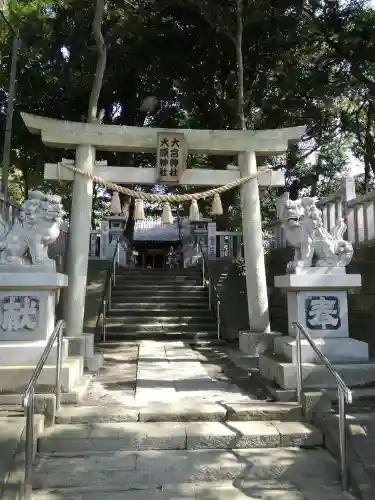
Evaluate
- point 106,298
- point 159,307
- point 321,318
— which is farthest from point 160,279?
point 321,318

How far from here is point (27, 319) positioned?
541cm

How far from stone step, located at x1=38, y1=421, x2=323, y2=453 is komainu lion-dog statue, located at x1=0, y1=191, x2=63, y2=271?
6.77ft

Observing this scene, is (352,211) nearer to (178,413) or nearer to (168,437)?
(178,413)

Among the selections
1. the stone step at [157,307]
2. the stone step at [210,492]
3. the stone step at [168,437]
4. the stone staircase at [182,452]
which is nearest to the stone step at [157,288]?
the stone step at [157,307]

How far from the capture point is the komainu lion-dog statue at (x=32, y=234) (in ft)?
17.9

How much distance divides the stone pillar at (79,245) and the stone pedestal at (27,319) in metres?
1.83

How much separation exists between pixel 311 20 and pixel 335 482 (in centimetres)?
1206

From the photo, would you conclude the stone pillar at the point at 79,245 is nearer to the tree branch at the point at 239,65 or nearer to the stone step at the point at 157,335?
the stone step at the point at 157,335

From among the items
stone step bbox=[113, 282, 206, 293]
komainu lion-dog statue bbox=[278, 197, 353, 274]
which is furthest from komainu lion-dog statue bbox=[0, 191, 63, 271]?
stone step bbox=[113, 282, 206, 293]

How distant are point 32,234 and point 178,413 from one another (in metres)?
2.82

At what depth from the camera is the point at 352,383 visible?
5.25 m

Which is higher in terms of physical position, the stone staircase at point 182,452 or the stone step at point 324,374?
the stone step at point 324,374

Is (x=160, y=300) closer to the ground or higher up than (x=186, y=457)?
higher up

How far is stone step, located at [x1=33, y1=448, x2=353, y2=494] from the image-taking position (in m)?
3.60
